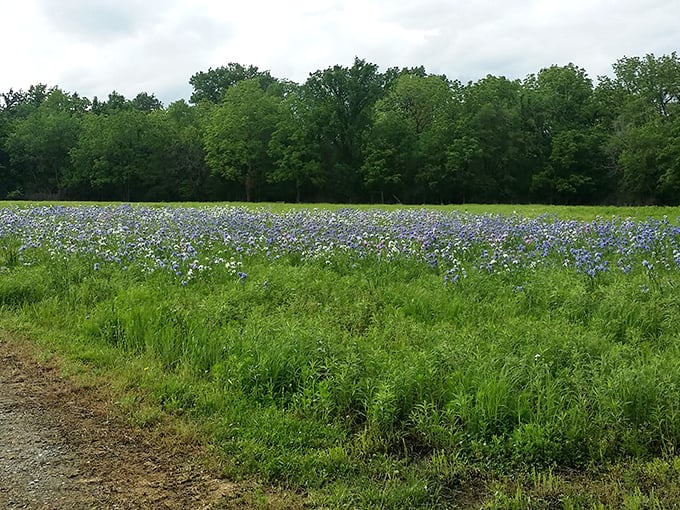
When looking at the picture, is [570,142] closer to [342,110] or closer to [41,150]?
[342,110]

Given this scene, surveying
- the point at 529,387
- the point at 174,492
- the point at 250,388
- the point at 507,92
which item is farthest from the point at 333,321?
the point at 507,92

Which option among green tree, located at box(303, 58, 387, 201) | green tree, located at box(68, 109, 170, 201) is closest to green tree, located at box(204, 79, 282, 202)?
green tree, located at box(303, 58, 387, 201)

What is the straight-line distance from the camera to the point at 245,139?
175 feet

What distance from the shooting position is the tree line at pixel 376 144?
163ft

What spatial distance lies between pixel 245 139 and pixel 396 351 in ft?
164

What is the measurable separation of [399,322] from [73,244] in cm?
652

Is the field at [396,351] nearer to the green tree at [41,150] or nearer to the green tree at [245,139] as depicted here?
the green tree at [245,139]

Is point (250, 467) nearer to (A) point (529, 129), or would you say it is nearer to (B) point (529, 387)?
(B) point (529, 387)

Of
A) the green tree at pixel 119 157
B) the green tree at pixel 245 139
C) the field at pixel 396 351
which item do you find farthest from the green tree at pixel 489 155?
the field at pixel 396 351

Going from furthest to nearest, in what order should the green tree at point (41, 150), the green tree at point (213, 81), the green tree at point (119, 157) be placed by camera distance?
the green tree at point (213, 81) → the green tree at point (41, 150) → the green tree at point (119, 157)

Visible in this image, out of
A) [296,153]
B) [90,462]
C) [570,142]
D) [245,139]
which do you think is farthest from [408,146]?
[90,462]

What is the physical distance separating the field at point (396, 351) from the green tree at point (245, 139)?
43.4m

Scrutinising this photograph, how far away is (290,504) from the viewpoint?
3363 mm

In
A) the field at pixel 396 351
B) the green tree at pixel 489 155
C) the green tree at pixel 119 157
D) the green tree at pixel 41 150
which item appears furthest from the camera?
the green tree at pixel 41 150
